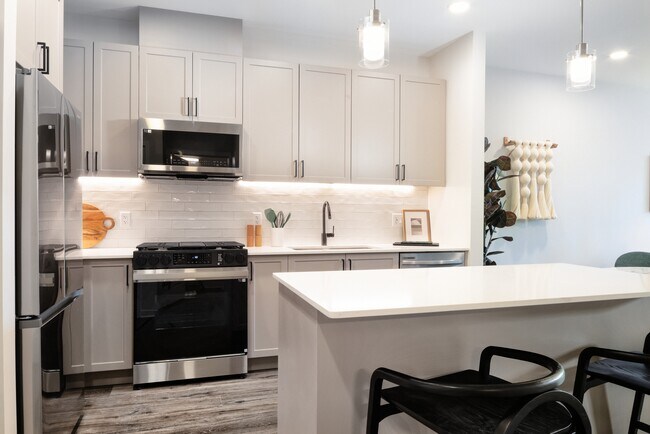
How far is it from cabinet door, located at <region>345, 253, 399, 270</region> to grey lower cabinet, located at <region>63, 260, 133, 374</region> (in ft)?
5.59

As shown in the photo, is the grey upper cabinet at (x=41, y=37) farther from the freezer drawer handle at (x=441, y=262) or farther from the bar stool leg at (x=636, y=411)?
the bar stool leg at (x=636, y=411)

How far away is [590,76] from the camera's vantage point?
235 centimetres

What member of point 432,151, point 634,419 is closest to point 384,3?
point 432,151

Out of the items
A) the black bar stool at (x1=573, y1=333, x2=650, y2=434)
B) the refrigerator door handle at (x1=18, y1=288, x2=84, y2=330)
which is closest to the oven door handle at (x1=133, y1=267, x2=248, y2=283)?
the refrigerator door handle at (x1=18, y1=288, x2=84, y2=330)

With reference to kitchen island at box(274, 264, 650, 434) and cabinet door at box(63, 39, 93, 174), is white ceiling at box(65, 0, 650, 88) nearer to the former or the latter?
cabinet door at box(63, 39, 93, 174)

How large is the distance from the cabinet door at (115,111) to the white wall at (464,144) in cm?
280

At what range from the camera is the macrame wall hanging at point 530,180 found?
4855 mm

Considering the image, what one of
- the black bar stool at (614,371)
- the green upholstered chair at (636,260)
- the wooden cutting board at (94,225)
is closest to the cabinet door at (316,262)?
the wooden cutting board at (94,225)

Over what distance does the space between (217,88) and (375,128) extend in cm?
145

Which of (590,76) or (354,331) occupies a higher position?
(590,76)

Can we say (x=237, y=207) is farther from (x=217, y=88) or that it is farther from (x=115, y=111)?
(x=115, y=111)

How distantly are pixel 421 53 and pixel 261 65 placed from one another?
1.75 metres

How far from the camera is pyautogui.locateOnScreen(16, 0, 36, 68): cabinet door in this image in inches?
74.9

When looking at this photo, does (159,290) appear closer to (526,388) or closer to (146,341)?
(146,341)
